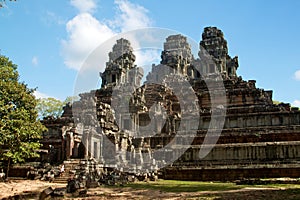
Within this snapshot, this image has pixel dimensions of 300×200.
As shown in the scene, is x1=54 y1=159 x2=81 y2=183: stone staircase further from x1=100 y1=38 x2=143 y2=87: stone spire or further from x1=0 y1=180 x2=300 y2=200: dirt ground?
x1=100 y1=38 x2=143 y2=87: stone spire

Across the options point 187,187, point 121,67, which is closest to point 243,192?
point 187,187

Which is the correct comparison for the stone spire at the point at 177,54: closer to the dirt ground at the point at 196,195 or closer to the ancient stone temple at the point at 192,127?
the ancient stone temple at the point at 192,127

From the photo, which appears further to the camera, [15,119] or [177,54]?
[177,54]

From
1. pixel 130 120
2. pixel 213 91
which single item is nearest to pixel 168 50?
pixel 213 91

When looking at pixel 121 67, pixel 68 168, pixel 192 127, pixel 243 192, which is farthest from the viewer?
pixel 121 67

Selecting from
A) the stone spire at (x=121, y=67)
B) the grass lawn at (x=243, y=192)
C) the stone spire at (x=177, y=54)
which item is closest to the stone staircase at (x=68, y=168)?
the grass lawn at (x=243, y=192)

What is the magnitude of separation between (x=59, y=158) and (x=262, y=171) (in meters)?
20.0

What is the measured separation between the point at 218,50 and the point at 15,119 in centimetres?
4726

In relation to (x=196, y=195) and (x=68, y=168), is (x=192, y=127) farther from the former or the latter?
(x=196, y=195)

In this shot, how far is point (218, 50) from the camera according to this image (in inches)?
2539

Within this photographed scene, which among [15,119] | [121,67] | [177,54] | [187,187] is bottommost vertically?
[187,187]

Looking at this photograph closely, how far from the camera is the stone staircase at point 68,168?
2702cm

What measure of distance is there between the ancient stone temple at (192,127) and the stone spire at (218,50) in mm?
195

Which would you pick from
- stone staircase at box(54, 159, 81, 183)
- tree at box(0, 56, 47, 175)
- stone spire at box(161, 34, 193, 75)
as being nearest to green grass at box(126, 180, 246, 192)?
stone staircase at box(54, 159, 81, 183)
